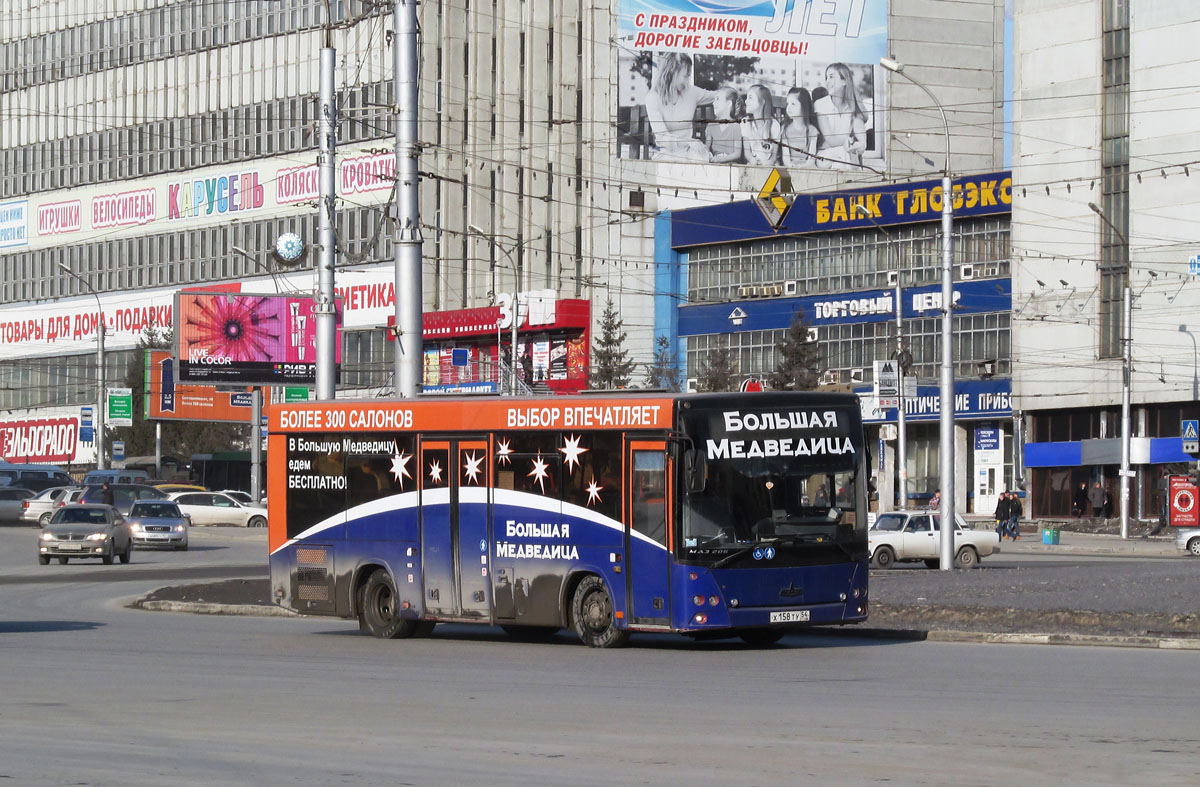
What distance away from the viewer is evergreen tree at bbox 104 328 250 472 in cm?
10212

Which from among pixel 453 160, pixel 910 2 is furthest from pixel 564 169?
pixel 910 2

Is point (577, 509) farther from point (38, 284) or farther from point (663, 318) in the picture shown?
point (38, 284)

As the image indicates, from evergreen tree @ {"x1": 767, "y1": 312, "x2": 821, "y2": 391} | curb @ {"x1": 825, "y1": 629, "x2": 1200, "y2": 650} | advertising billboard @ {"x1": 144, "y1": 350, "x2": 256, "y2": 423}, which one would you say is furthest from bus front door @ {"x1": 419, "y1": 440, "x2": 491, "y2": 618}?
advertising billboard @ {"x1": 144, "y1": 350, "x2": 256, "y2": 423}

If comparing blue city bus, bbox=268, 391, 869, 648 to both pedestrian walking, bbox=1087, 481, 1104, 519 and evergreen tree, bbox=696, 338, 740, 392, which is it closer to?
pedestrian walking, bbox=1087, 481, 1104, 519

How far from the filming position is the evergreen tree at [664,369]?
3332 inches

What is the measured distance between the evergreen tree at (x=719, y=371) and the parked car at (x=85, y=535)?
33947 mm

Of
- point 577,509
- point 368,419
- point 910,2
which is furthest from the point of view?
point 910,2

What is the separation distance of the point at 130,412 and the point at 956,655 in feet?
236

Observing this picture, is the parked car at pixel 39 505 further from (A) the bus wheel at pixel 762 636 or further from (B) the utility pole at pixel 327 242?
(A) the bus wheel at pixel 762 636

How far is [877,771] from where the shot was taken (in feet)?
35.0

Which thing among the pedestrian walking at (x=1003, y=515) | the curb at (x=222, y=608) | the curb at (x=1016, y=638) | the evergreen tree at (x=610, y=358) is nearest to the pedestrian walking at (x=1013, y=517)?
the pedestrian walking at (x=1003, y=515)

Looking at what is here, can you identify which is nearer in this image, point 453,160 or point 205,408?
point 205,408

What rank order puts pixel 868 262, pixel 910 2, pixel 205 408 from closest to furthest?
pixel 868 262 < pixel 205 408 < pixel 910 2

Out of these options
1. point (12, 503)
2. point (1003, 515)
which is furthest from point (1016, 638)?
point (12, 503)
